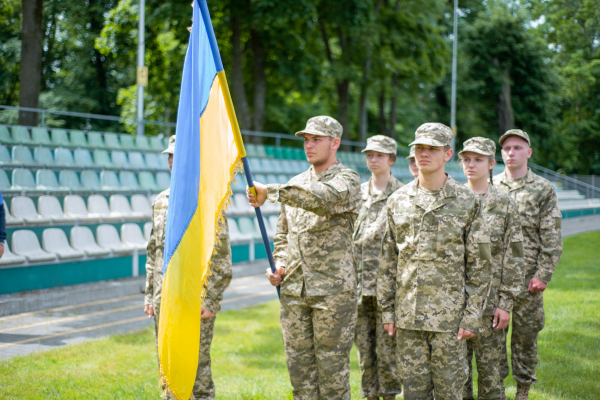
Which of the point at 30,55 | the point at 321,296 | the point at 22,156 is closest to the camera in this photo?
the point at 321,296

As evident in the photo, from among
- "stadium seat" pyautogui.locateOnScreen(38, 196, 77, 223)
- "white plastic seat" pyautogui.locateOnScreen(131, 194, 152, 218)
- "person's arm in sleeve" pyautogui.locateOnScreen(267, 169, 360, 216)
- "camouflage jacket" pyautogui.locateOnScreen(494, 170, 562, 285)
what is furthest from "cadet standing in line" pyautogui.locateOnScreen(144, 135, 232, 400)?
"white plastic seat" pyautogui.locateOnScreen(131, 194, 152, 218)

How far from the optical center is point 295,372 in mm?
3674

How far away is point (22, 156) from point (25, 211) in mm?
2438

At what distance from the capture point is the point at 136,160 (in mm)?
12648

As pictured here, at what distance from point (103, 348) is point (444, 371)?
12.5ft

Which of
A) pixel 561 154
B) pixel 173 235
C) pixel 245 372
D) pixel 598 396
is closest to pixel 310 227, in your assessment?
pixel 173 235

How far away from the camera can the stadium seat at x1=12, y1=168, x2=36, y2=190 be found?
373 inches

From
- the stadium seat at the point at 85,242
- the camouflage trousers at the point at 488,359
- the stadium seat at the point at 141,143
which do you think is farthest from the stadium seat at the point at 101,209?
the camouflage trousers at the point at 488,359

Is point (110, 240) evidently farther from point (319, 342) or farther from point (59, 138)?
point (319, 342)

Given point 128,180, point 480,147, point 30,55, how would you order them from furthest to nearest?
point 30,55 < point 128,180 < point 480,147

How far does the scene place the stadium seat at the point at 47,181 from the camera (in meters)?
9.81

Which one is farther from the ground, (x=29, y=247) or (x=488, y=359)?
(x=29, y=247)

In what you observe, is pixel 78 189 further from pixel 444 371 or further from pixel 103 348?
pixel 444 371

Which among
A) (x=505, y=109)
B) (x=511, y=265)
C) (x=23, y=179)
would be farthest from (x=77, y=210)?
(x=505, y=109)
